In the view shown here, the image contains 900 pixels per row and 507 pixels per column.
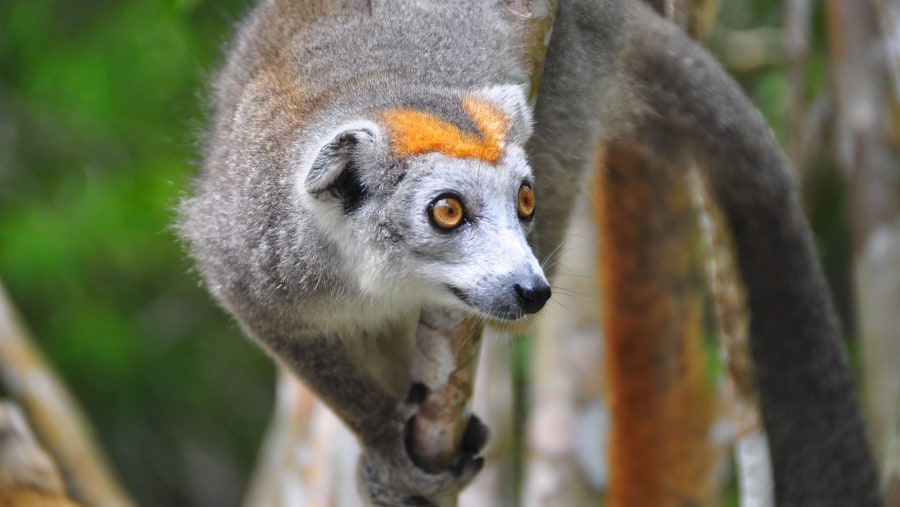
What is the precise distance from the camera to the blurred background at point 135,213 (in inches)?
269

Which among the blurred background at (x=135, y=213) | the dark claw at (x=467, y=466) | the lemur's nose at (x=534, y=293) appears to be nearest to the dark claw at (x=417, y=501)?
the dark claw at (x=467, y=466)

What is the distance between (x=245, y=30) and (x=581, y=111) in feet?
4.46

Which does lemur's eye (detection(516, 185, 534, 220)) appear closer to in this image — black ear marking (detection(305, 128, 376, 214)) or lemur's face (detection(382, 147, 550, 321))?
lemur's face (detection(382, 147, 550, 321))

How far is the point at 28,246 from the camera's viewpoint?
7.03 m

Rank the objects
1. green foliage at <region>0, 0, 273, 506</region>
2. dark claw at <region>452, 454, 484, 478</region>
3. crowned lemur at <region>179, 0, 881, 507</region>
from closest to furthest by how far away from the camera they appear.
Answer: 1. crowned lemur at <region>179, 0, 881, 507</region>
2. dark claw at <region>452, 454, 484, 478</region>
3. green foliage at <region>0, 0, 273, 506</region>

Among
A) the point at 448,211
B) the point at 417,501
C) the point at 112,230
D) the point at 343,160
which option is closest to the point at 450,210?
the point at 448,211

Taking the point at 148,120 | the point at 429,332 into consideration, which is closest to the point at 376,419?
the point at 429,332

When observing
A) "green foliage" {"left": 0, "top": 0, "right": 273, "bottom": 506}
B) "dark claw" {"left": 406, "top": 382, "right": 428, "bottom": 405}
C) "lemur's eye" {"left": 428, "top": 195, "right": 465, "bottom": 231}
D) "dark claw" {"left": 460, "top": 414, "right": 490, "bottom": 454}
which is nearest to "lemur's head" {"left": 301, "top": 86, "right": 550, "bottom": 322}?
"lemur's eye" {"left": 428, "top": 195, "right": 465, "bottom": 231}

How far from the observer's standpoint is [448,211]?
3.17 metres

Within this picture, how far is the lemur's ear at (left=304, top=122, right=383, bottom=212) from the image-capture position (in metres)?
3.18

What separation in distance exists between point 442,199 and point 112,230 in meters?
4.84

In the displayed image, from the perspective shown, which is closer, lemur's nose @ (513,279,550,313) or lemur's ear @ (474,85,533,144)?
lemur's nose @ (513,279,550,313)

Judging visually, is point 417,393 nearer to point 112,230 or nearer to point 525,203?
point 525,203

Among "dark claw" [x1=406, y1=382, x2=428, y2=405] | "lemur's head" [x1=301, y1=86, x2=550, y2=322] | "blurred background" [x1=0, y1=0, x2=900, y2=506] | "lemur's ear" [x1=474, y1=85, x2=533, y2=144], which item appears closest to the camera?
"lemur's head" [x1=301, y1=86, x2=550, y2=322]
